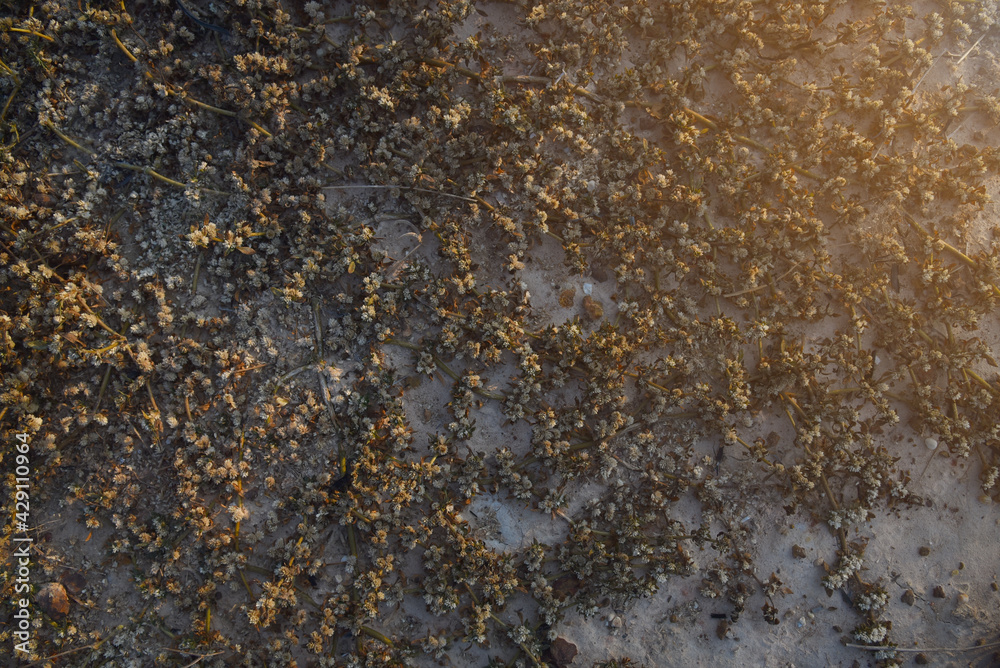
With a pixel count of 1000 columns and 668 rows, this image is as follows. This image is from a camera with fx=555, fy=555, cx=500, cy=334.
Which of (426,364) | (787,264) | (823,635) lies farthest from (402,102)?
(823,635)

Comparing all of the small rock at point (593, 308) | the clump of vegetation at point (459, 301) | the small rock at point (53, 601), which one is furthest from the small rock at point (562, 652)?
the small rock at point (53, 601)

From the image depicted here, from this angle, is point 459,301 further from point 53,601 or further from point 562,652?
point 53,601

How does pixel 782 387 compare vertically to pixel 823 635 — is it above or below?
above

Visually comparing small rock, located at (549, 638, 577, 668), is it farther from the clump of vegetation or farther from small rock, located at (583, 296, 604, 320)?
small rock, located at (583, 296, 604, 320)

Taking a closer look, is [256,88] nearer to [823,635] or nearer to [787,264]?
[787,264]

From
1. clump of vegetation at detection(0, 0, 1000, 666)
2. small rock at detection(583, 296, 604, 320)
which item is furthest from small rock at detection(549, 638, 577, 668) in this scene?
small rock at detection(583, 296, 604, 320)
